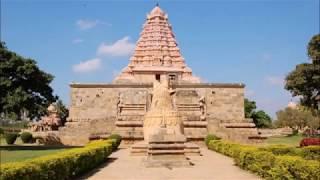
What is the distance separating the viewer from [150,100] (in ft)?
114

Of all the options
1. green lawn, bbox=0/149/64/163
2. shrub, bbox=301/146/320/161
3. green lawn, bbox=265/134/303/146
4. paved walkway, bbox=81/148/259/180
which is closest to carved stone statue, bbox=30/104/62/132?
green lawn, bbox=265/134/303/146

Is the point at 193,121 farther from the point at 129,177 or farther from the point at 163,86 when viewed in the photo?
the point at 129,177

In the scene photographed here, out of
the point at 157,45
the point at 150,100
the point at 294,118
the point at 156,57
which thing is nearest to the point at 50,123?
the point at 156,57

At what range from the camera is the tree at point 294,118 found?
57481mm

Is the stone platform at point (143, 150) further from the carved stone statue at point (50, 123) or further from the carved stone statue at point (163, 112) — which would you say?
the carved stone statue at point (50, 123)

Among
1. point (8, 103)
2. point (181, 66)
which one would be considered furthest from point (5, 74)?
point (181, 66)

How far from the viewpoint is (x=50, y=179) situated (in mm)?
9602

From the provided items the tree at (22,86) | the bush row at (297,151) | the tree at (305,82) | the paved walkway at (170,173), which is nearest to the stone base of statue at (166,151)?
the paved walkway at (170,173)

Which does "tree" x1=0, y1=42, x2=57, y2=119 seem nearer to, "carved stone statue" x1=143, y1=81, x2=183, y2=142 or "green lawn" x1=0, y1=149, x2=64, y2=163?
"green lawn" x1=0, y1=149, x2=64, y2=163

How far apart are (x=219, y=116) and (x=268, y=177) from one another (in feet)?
88.5

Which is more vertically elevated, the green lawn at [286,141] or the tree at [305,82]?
the tree at [305,82]

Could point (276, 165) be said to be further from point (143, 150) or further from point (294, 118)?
point (294, 118)

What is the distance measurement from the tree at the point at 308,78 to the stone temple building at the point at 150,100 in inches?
162

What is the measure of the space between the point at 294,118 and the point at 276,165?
52.4m
